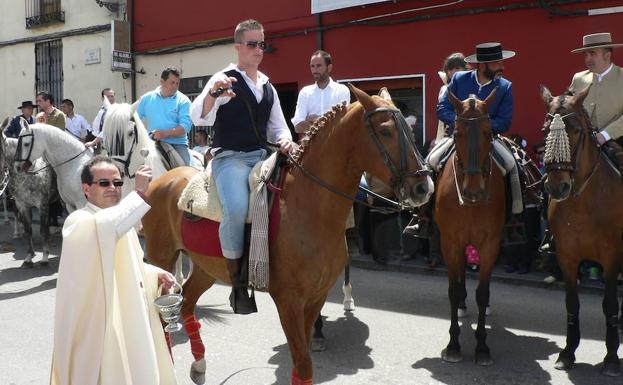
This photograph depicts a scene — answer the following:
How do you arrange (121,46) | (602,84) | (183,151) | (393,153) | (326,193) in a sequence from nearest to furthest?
(393,153) < (326,193) < (602,84) < (183,151) < (121,46)

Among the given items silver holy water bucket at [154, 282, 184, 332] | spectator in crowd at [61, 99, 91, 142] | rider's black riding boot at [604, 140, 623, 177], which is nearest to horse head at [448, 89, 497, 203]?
rider's black riding boot at [604, 140, 623, 177]

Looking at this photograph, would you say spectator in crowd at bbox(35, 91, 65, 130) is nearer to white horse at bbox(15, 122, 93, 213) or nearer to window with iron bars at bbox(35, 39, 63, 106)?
white horse at bbox(15, 122, 93, 213)

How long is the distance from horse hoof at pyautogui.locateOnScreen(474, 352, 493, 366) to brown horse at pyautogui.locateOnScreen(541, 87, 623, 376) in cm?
57

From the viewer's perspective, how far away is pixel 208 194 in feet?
14.8

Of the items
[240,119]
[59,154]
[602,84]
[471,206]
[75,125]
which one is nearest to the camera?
[240,119]

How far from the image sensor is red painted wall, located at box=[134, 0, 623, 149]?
32.4ft

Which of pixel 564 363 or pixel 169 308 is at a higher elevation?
pixel 169 308

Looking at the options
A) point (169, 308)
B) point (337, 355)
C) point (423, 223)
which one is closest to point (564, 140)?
point (423, 223)

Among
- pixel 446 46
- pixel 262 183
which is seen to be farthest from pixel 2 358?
pixel 446 46

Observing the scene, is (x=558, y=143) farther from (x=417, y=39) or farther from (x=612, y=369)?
(x=417, y=39)

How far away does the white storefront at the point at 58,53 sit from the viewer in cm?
1736

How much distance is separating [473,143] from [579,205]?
1.12m

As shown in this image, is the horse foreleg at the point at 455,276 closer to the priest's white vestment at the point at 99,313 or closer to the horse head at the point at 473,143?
the horse head at the point at 473,143

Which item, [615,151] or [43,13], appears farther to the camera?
[43,13]
